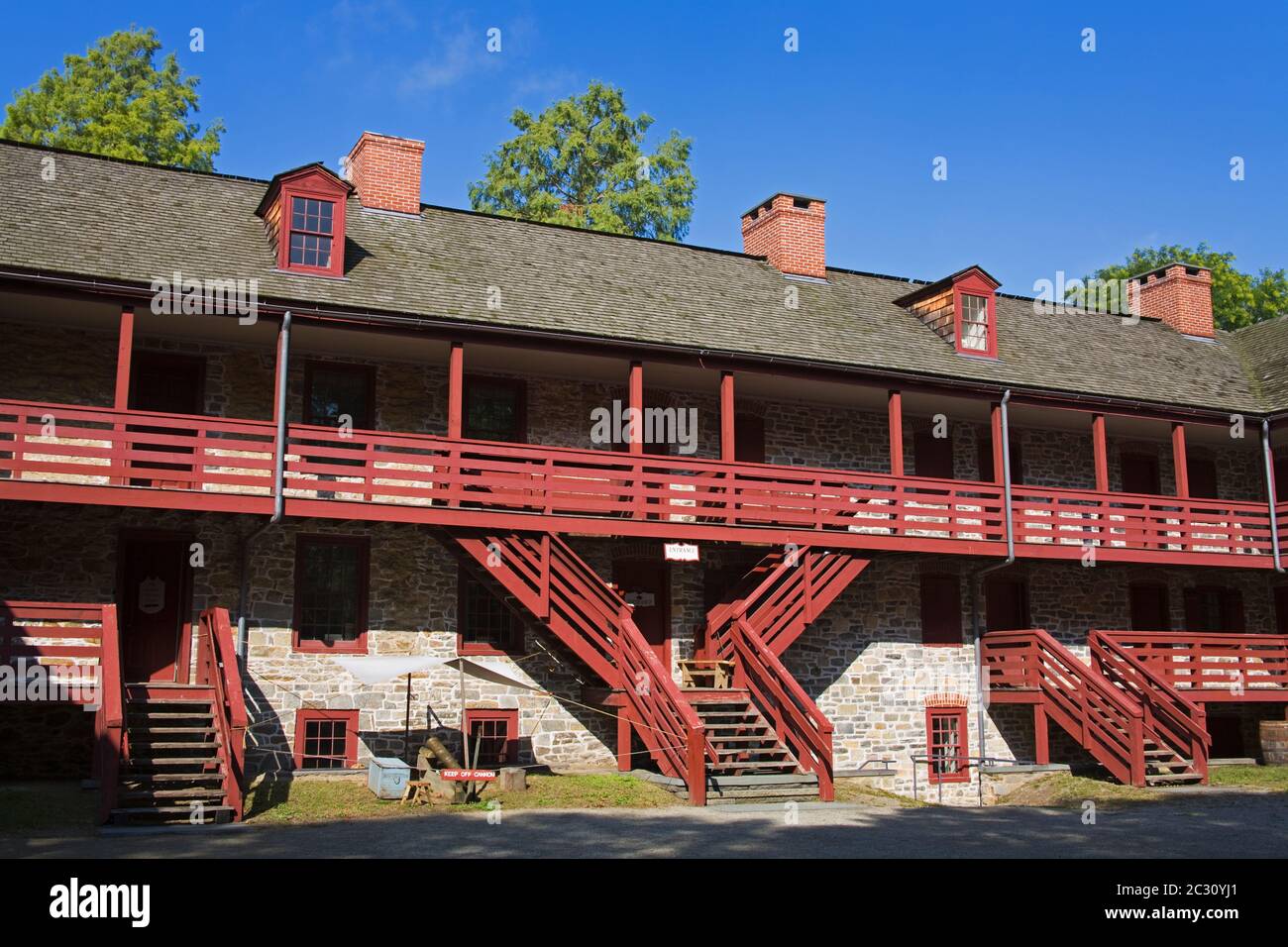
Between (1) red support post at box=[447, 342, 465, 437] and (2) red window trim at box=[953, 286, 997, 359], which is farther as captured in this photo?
(2) red window trim at box=[953, 286, 997, 359]

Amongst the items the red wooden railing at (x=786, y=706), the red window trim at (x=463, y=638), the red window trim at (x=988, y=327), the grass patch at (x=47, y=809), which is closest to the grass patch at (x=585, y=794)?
the red wooden railing at (x=786, y=706)

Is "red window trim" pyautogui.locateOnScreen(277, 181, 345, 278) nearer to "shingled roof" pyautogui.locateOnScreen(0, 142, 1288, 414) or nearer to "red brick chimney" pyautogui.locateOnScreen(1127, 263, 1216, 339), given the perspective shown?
"shingled roof" pyautogui.locateOnScreen(0, 142, 1288, 414)

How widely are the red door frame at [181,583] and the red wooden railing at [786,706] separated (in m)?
7.72

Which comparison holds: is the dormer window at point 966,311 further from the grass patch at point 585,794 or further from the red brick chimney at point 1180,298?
the grass patch at point 585,794

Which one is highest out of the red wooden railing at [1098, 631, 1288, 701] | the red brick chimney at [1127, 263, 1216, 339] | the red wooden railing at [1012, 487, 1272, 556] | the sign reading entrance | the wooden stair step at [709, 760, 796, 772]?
the red brick chimney at [1127, 263, 1216, 339]

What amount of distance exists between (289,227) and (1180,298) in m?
20.2

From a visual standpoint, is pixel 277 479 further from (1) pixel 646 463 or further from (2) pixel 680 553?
(2) pixel 680 553

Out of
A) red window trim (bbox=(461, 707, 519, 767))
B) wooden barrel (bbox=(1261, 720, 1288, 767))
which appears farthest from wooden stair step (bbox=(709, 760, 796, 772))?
wooden barrel (bbox=(1261, 720, 1288, 767))

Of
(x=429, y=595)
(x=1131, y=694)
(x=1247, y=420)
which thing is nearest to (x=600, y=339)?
(x=429, y=595)

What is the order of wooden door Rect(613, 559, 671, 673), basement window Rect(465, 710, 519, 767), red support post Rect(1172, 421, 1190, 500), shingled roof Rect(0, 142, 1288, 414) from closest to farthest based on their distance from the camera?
shingled roof Rect(0, 142, 1288, 414), basement window Rect(465, 710, 519, 767), wooden door Rect(613, 559, 671, 673), red support post Rect(1172, 421, 1190, 500)

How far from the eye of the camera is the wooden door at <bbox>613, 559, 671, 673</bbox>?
2023 centimetres

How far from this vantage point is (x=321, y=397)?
19.0 m

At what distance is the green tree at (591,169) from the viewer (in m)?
39.6

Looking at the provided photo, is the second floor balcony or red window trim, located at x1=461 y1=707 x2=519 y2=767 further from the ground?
the second floor balcony
